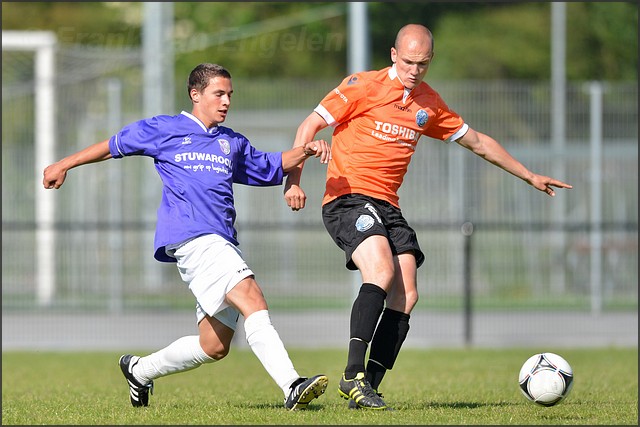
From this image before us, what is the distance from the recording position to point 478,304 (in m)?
18.9

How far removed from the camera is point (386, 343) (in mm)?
7297

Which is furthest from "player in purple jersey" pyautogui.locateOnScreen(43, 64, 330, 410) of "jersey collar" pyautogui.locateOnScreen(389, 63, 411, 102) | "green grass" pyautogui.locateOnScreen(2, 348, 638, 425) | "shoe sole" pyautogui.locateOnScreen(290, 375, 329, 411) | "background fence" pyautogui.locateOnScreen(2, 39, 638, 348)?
"background fence" pyautogui.locateOnScreen(2, 39, 638, 348)

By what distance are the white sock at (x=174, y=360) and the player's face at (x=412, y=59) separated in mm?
2093

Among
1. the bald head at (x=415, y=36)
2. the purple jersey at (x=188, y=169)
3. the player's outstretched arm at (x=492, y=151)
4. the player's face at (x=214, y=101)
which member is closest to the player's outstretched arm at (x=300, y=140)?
the purple jersey at (x=188, y=169)

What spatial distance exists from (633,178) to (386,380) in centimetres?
999

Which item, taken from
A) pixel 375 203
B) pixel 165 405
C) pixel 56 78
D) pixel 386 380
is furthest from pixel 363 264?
pixel 56 78

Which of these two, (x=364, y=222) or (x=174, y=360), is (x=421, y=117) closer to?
(x=364, y=222)

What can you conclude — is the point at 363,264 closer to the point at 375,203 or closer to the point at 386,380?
the point at 375,203

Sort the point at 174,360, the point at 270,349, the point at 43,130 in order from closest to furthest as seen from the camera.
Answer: the point at 270,349, the point at 174,360, the point at 43,130

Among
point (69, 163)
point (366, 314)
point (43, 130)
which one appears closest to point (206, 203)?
point (69, 163)

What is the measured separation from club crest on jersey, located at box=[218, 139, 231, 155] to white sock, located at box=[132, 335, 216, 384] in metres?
1.17

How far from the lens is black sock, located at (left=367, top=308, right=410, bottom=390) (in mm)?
7273

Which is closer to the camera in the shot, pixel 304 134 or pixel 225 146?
pixel 225 146

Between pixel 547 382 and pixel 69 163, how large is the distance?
322cm
